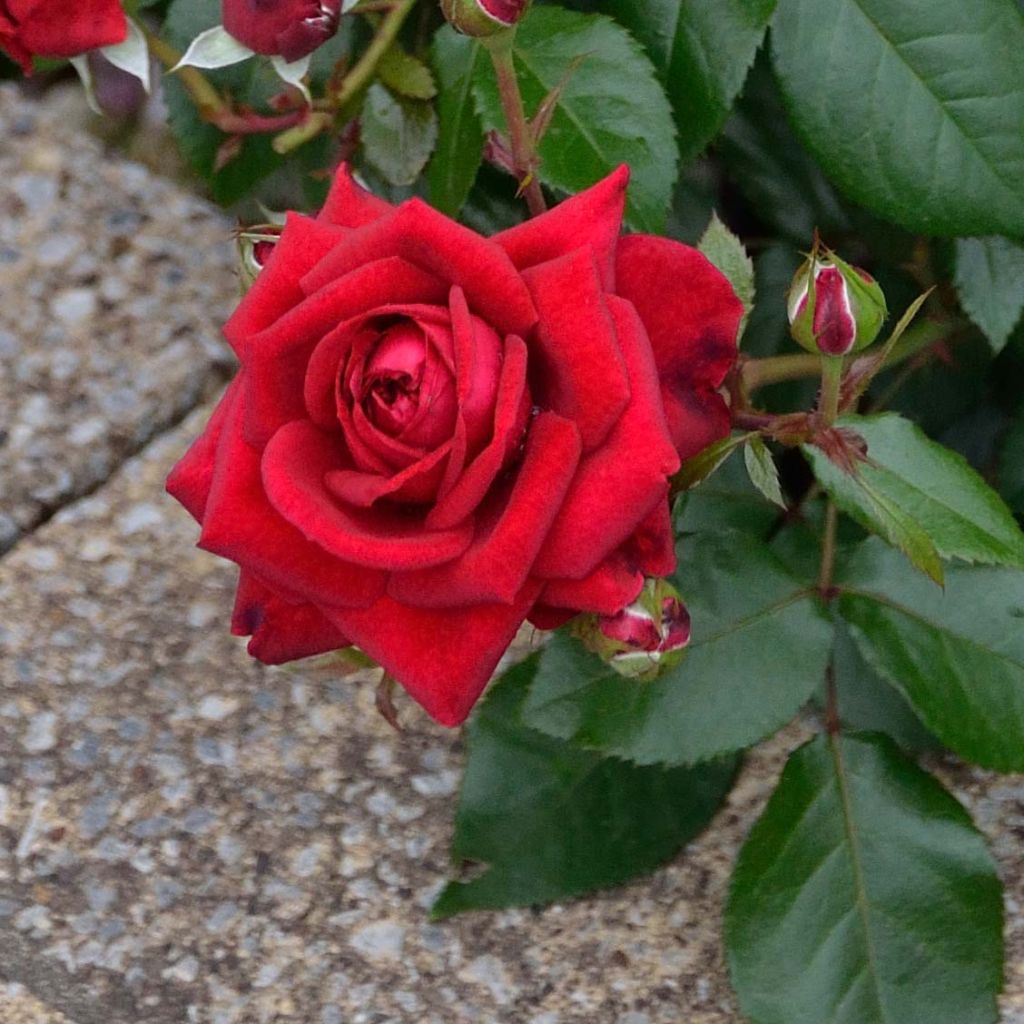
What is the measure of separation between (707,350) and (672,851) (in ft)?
1.18

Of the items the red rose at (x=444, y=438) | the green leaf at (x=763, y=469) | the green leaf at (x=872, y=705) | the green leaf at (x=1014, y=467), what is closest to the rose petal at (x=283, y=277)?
the red rose at (x=444, y=438)

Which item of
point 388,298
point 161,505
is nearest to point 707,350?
point 388,298

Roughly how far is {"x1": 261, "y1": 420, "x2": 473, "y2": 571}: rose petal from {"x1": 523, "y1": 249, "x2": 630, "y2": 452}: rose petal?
0.06m

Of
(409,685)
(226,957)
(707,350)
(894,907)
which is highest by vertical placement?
(707,350)

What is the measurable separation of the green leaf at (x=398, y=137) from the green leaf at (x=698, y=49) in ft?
0.43

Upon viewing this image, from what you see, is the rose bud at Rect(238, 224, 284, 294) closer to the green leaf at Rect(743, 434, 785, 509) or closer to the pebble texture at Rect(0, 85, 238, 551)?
the green leaf at Rect(743, 434, 785, 509)

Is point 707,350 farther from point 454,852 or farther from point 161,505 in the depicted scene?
point 161,505

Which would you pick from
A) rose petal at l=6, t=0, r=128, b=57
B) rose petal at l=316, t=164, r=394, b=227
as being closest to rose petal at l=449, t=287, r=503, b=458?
rose petal at l=316, t=164, r=394, b=227

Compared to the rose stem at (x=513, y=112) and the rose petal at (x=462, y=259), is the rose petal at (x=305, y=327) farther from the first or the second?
the rose stem at (x=513, y=112)

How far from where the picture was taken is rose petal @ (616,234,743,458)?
2.01ft

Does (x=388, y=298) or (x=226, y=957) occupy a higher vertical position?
(x=388, y=298)

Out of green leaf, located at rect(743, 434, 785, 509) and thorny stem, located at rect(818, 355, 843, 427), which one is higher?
thorny stem, located at rect(818, 355, 843, 427)

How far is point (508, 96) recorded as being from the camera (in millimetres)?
672

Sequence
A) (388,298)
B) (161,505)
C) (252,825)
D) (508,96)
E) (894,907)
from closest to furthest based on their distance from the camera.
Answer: (388,298)
(508,96)
(894,907)
(252,825)
(161,505)
